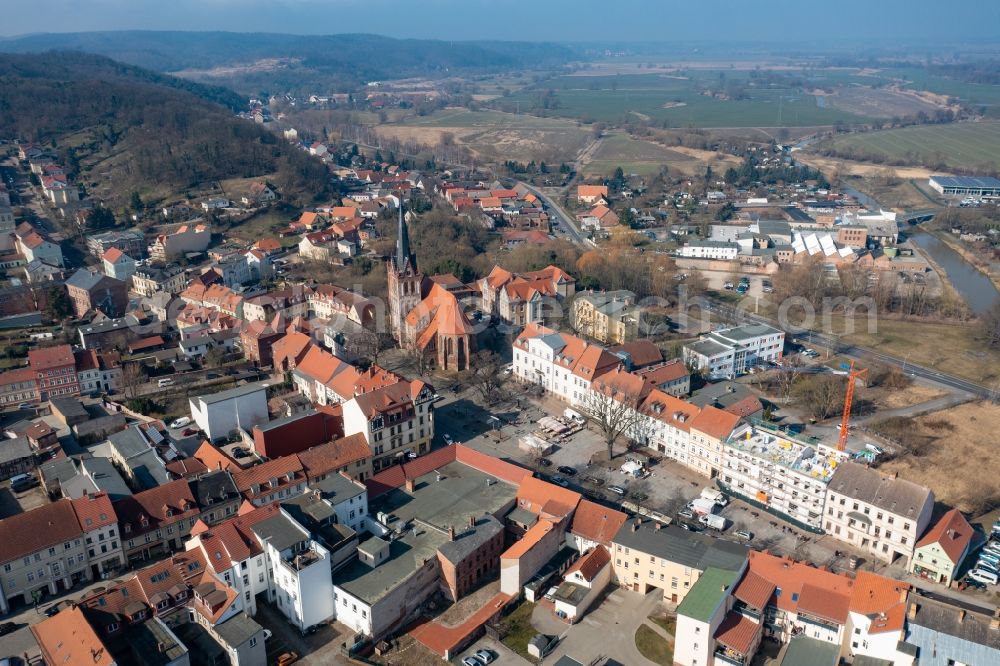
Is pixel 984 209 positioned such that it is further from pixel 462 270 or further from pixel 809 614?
pixel 809 614

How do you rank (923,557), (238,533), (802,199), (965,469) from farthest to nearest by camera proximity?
(802,199) → (965,469) → (923,557) → (238,533)

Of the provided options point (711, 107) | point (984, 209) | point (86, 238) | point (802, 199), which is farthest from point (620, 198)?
point (711, 107)

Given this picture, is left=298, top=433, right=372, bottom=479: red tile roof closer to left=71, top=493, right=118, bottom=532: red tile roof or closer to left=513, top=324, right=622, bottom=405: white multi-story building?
left=71, top=493, right=118, bottom=532: red tile roof

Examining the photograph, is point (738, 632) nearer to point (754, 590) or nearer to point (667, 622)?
point (754, 590)

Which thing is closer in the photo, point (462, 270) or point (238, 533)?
point (238, 533)

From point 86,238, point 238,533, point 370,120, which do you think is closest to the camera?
point 238,533

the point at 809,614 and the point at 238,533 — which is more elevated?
the point at 238,533
